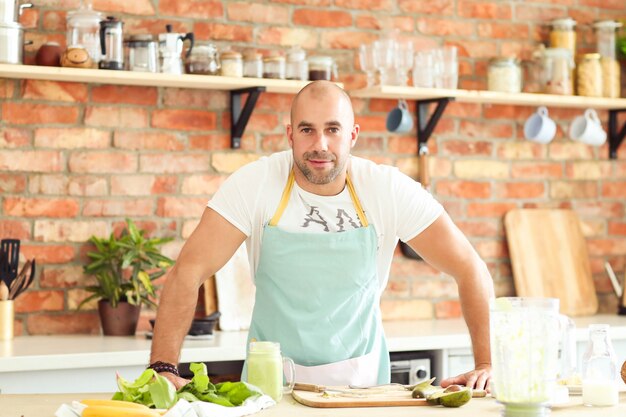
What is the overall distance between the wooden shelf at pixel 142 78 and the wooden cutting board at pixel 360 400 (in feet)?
5.75

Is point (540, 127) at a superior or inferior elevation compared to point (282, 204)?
superior

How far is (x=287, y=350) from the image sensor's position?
2.81 metres

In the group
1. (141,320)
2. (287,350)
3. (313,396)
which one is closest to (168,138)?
(141,320)

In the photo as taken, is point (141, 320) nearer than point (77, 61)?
No

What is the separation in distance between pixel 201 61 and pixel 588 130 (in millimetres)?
1716

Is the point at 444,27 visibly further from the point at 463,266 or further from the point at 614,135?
the point at 463,266

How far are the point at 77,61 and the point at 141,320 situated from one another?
3.27ft

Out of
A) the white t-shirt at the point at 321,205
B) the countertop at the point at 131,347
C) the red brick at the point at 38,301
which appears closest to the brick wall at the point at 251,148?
the red brick at the point at 38,301

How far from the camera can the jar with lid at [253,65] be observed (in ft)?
12.9

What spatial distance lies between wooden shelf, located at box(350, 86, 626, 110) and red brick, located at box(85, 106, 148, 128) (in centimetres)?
84

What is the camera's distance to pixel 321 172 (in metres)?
2.79

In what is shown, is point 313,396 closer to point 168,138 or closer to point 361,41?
point 168,138

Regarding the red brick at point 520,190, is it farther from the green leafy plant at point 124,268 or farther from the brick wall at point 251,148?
the green leafy plant at point 124,268

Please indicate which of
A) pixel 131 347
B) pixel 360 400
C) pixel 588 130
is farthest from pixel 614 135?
pixel 360 400
